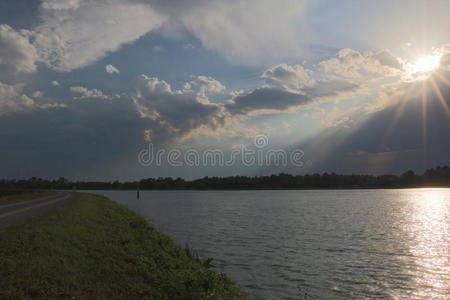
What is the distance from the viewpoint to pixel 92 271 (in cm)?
1409

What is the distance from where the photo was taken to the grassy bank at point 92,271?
1153 cm

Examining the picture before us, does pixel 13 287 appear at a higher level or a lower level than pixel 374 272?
higher

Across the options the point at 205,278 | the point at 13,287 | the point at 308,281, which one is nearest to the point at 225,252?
the point at 308,281

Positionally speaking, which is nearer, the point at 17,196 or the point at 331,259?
the point at 331,259

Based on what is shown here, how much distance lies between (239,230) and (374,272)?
21.0 meters

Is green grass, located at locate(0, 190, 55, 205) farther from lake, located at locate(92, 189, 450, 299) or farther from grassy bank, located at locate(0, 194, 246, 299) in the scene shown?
grassy bank, located at locate(0, 194, 246, 299)

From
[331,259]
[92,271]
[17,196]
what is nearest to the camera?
[92,271]

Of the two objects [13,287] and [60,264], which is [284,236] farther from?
[13,287]

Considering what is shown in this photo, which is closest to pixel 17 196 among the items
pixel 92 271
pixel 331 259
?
pixel 92 271

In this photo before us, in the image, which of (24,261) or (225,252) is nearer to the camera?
(24,261)

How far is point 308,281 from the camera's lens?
1911cm

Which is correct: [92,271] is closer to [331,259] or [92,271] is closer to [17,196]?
[331,259]

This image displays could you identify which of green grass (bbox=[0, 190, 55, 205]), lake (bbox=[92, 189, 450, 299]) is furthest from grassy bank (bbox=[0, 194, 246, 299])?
green grass (bbox=[0, 190, 55, 205])

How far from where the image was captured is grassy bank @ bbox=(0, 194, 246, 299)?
1153 centimetres
